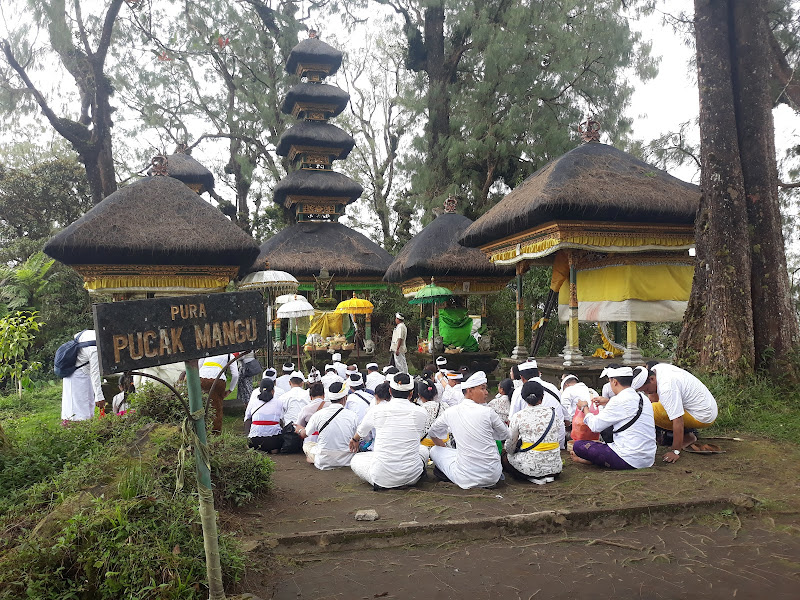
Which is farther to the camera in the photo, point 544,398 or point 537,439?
point 544,398

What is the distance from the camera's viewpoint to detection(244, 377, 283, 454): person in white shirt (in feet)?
26.1

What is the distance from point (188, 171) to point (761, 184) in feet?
65.1

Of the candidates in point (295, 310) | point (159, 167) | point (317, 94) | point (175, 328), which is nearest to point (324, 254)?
point (295, 310)

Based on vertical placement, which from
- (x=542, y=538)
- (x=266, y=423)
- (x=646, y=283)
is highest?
(x=646, y=283)

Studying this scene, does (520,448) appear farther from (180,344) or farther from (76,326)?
(76,326)

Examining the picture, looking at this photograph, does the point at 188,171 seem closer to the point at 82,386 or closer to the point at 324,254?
the point at 324,254

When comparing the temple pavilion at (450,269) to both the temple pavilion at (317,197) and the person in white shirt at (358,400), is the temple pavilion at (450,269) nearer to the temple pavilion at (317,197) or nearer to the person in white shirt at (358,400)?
the temple pavilion at (317,197)

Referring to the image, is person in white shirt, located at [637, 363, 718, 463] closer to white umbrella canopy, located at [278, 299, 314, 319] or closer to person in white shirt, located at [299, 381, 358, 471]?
person in white shirt, located at [299, 381, 358, 471]

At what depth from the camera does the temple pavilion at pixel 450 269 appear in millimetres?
16375

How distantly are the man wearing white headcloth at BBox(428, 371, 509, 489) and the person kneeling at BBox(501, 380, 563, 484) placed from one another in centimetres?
26

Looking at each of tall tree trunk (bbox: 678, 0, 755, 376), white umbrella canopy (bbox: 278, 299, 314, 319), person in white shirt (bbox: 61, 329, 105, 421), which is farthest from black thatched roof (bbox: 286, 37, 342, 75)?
person in white shirt (bbox: 61, 329, 105, 421)

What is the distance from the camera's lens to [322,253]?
65.6ft

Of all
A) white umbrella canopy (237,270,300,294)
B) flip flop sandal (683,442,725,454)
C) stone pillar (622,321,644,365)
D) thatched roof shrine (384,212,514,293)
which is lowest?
flip flop sandal (683,442,725,454)

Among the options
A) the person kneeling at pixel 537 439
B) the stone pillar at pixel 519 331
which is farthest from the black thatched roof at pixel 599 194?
the person kneeling at pixel 537 439
